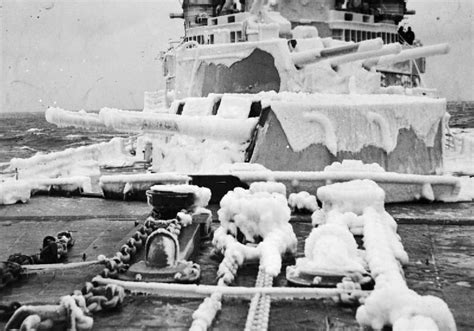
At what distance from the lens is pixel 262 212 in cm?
465

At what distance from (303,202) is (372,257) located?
2.74 metres

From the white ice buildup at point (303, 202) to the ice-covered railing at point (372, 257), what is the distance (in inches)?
37.6

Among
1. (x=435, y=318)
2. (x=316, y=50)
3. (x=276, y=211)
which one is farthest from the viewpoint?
(x=316, y=50)

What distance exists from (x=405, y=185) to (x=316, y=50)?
5.01 meters

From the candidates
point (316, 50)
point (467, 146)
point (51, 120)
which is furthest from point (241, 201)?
point (467, 146)

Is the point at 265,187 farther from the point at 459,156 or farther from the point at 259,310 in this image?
the point at 459,156

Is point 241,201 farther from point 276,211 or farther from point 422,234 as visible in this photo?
point 422,234

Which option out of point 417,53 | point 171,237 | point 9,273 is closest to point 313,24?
point 417,53

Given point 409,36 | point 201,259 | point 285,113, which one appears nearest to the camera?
point 201,259

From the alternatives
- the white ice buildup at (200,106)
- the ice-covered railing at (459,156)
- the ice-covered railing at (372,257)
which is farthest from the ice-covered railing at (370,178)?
the ice-covered railing at (459,156)

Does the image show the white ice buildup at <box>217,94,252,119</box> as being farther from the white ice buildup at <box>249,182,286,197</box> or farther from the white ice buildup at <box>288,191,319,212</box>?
the white ice buildup at <box>249,182,286,197</box>

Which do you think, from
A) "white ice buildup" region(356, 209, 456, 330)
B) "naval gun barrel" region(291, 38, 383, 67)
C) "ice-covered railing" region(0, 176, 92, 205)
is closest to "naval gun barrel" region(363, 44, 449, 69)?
"naval gun barrel" region(291, 38, 383, 67)

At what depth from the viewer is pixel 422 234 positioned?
5.84 meters

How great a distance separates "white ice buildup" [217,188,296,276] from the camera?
4.58 meters
